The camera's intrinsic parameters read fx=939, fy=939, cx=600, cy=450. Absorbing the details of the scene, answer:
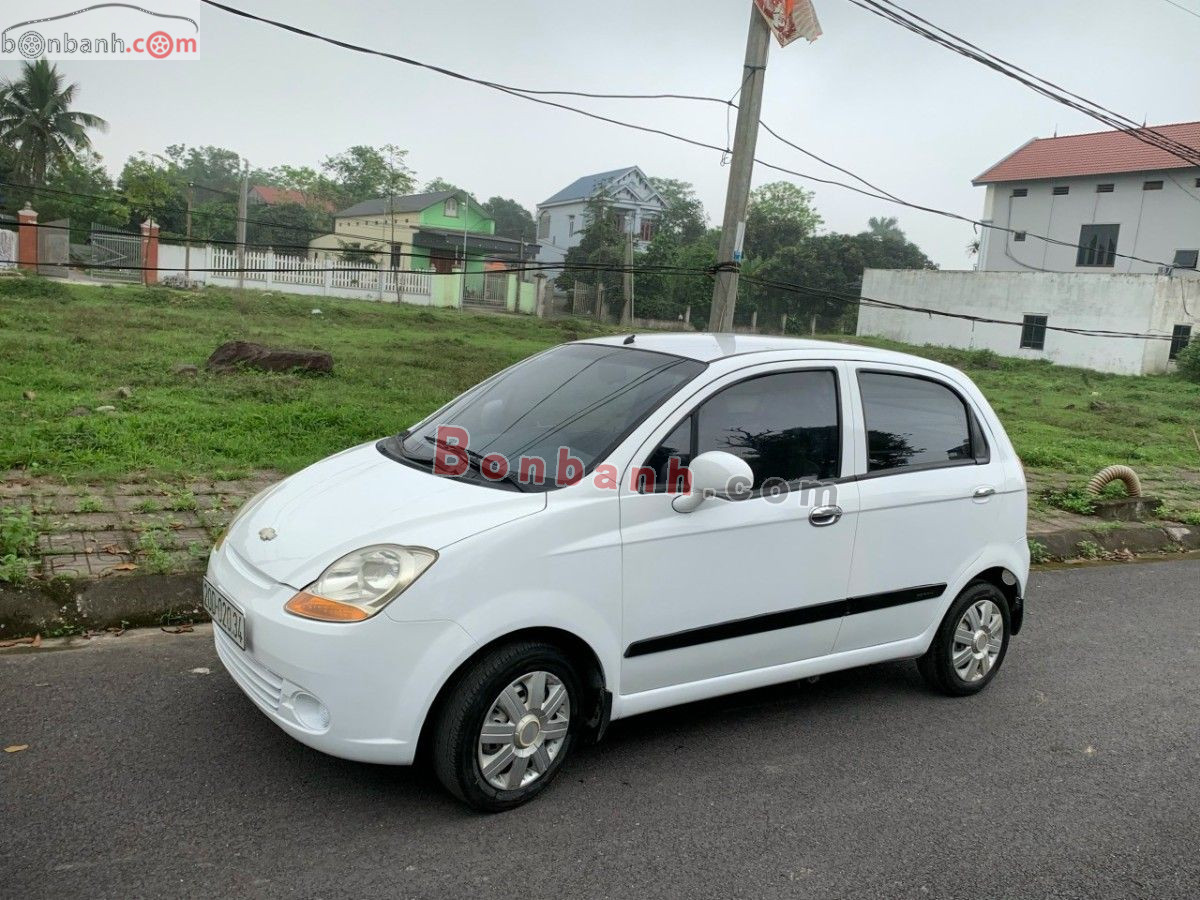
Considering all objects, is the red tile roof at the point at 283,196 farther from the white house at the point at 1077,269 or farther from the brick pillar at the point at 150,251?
the white house at the point at 1077,269

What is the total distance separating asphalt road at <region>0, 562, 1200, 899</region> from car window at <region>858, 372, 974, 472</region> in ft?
3.99

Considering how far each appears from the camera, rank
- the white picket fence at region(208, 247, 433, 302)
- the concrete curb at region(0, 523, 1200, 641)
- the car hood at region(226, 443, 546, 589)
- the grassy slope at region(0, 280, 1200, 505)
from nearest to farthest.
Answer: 1. the car hood at region(226, 443, 546, 589)
2. the concrete curb at region(0, 523, 1200, 641)
3. the grassy slope at region(0, 280, 1200, 505)
4. the white picket fence at region(208, 247, 433, 302)

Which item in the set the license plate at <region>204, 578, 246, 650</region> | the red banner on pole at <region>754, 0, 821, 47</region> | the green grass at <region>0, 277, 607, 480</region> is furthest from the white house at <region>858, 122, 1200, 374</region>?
the license plate at <region>204, 578, 246, 650</region>

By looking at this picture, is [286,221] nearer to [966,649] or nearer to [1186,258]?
[1186,258]

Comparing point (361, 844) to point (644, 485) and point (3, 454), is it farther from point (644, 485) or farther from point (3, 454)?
point (3, 454)

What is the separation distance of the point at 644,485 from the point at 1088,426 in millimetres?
15609

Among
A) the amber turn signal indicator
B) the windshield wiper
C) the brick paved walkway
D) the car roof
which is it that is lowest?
the brick paved walkway

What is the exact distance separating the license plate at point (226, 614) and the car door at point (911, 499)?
8.10 feet

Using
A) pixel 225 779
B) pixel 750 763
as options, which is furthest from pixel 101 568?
pixel 750 763

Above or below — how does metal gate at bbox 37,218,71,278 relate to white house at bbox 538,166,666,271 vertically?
below

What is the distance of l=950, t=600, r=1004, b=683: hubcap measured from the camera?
4625 mm

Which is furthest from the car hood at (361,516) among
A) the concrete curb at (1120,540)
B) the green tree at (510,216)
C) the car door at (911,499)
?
the green tree at (510,216)

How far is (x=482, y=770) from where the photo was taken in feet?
10.5

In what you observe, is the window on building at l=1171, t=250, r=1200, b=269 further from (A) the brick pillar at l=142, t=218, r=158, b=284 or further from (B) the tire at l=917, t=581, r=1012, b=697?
(B) the tire at l=917, t=581, r=1012, b=697
